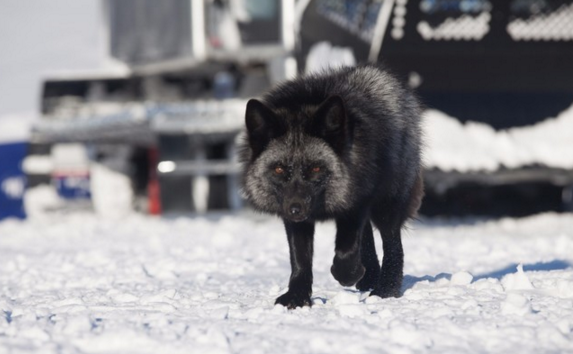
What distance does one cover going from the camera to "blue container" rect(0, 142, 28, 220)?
1742 centimetres

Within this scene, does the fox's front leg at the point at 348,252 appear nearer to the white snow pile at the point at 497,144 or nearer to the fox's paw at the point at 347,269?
the fox's paw at the point at 347,269

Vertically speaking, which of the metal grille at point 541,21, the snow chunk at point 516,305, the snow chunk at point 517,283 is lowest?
the snow chunk at point 517,283

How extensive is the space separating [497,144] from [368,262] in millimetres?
6684

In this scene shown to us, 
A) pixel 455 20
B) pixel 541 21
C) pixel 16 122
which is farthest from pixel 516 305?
pixel 16 122

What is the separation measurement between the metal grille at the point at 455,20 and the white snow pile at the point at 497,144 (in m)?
1.05

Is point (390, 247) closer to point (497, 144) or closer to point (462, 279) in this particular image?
point (462, 279)

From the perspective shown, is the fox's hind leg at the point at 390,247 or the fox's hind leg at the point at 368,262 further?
the fox's hind leg at the point at 368,262

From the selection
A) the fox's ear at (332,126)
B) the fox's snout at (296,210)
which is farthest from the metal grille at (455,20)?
the fox's snout at (296,210)

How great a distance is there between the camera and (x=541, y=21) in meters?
12.3

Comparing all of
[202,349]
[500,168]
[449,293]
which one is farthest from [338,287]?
[500,168]

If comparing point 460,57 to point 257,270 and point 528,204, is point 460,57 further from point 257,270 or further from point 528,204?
point 257,270

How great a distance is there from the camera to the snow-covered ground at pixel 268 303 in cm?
410

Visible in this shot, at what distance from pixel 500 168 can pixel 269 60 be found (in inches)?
157

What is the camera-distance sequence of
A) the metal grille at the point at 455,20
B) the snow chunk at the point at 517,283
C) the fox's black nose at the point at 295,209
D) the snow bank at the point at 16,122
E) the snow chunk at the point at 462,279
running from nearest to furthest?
1. the fox's black nose at the point at 295,209
2. the snow chunk at the point at 517,283
3. the snow chunk at the point at 462,279
4. the metal grille at the point at 455,20
5. the snow bank at the point at 16,122
